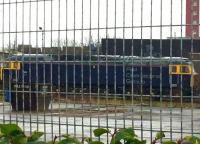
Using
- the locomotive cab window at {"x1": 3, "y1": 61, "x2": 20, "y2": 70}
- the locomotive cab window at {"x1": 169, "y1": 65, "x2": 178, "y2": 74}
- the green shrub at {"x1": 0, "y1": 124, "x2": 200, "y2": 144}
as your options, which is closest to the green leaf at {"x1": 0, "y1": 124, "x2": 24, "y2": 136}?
the green shrub at {"x1": 0, "y1": 124, "x2": 200, "y2": 144}

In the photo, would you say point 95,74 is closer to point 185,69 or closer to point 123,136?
point 185,69

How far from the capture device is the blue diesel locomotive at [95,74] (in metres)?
4.82

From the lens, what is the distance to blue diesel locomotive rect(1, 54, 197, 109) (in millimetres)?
4816

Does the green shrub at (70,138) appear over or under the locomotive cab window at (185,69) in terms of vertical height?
under

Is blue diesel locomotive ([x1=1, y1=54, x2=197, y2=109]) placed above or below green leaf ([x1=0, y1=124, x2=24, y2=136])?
above

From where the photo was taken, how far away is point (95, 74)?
17.7 feet

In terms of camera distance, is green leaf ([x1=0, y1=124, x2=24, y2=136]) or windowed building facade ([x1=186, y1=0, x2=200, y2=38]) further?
windowed building facade ([x1=186, y1=0, x2=200, y2=38])

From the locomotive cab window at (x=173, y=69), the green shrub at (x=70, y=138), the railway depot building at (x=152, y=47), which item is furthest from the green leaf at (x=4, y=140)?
the locomotive cab window at (x=173, y=69)

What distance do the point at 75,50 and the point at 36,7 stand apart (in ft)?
2.12

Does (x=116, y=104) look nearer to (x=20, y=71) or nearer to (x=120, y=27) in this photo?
(x=120, y=27)

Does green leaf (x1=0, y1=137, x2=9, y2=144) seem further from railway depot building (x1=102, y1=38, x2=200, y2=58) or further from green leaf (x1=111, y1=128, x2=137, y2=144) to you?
railway depot building (x1=102, y1=38, x2=200, y2=58)

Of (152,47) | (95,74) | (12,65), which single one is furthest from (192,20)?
(12,65)

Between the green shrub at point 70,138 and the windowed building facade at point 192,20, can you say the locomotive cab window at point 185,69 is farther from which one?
the green shrub at point 70,138

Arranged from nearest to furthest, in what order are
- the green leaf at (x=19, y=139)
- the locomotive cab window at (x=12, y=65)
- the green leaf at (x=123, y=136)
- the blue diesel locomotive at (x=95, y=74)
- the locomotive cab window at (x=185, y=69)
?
the green leaf at (x=123, y=136)
the green leaf at (x=19, y=139)
the locomotive cab window at (x=185, y=69)
the blue diesel locomotive at (x=95, y=74)
the locomotive cab window at (x=12, y=65)
